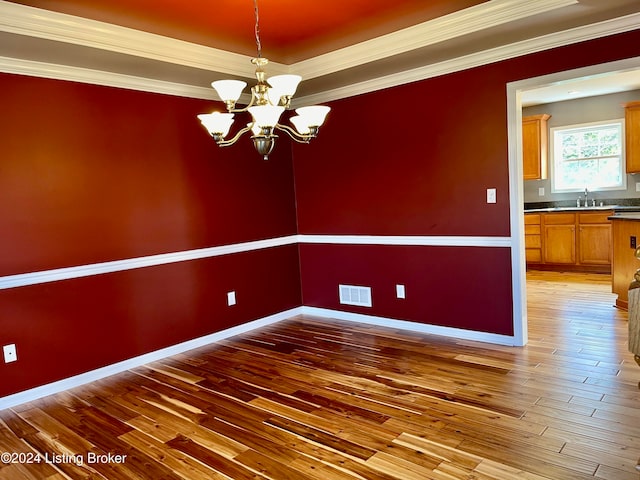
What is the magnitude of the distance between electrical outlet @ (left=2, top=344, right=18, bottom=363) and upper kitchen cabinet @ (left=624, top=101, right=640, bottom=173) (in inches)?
292

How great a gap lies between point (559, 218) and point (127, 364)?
5.98m

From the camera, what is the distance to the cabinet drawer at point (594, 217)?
6487mm

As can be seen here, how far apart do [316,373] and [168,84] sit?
8.83 feet

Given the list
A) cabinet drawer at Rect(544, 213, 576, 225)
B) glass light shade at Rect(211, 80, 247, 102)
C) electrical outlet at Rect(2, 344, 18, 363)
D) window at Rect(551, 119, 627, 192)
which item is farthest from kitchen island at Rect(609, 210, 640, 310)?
electrical outlet at Rect(2, 344, 18, 363)

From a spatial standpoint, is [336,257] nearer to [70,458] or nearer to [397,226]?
[397,226]

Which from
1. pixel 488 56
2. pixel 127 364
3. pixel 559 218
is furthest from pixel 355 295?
pixel 559 218

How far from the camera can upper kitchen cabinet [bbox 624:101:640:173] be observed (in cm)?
644

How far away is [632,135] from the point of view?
647 centimetres

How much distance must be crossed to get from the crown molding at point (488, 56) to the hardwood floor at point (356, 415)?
229cm

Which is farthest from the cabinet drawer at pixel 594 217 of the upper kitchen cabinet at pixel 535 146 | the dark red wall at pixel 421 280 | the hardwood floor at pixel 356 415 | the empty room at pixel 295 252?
the dark red wall at pixel 421 280

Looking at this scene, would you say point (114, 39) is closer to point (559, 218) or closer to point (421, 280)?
point (421, 280)

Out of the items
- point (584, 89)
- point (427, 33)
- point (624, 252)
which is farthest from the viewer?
point (584, 89)

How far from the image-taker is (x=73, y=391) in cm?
345

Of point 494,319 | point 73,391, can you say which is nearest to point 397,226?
point 494,319
